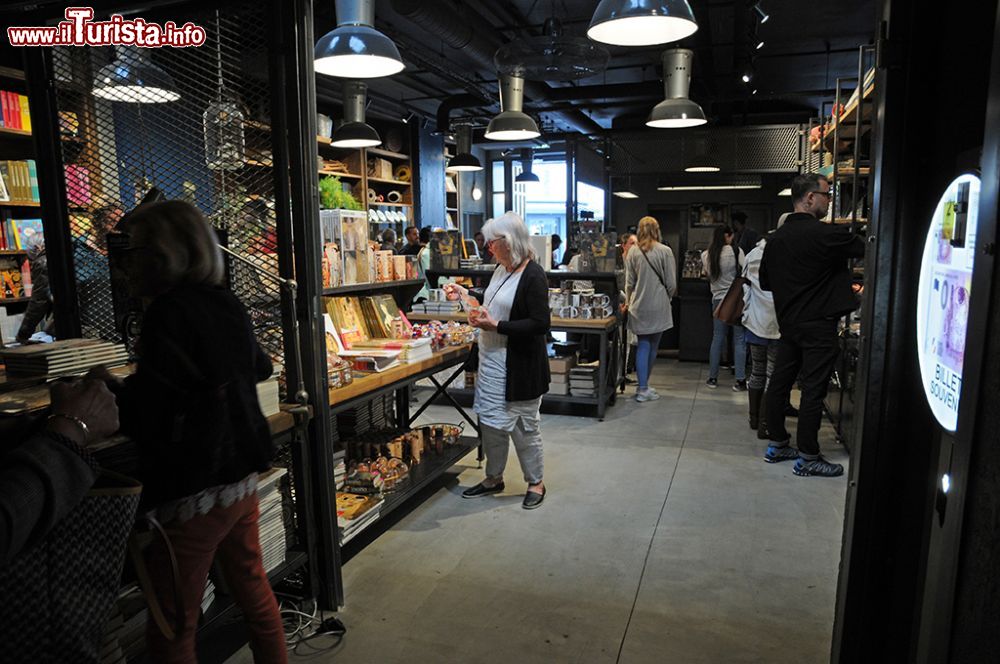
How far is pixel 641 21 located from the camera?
3447 millimetres

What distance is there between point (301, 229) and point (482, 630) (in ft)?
5.54

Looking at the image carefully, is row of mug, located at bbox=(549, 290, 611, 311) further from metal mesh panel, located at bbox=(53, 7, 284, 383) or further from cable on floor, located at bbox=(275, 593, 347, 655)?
cable on floor, located at bbox=(275, 593, 347, 655)

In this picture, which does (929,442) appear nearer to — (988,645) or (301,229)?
(988,645)

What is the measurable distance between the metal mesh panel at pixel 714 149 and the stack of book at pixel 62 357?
848 cm

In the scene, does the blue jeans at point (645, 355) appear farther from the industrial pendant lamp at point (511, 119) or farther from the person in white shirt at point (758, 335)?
the industrial pendant lamp at point (511, 119)

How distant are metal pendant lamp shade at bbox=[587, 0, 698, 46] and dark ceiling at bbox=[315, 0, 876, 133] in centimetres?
214

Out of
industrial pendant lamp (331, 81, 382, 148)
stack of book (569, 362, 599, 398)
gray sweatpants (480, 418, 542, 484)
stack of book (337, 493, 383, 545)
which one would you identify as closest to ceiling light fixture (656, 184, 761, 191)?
industrial pendant lamp (331, 81, 382, 148)

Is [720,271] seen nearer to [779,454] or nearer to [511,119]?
[511,119]

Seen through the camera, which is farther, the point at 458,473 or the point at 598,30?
the point at 458,473

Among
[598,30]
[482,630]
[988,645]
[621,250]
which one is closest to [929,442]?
[988,645]

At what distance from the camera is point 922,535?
66.1 inches

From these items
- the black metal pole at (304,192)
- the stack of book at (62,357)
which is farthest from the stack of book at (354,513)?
the stack of book at (62,357)

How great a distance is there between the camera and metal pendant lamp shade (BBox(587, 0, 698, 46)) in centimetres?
322

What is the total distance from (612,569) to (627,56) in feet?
25.6
